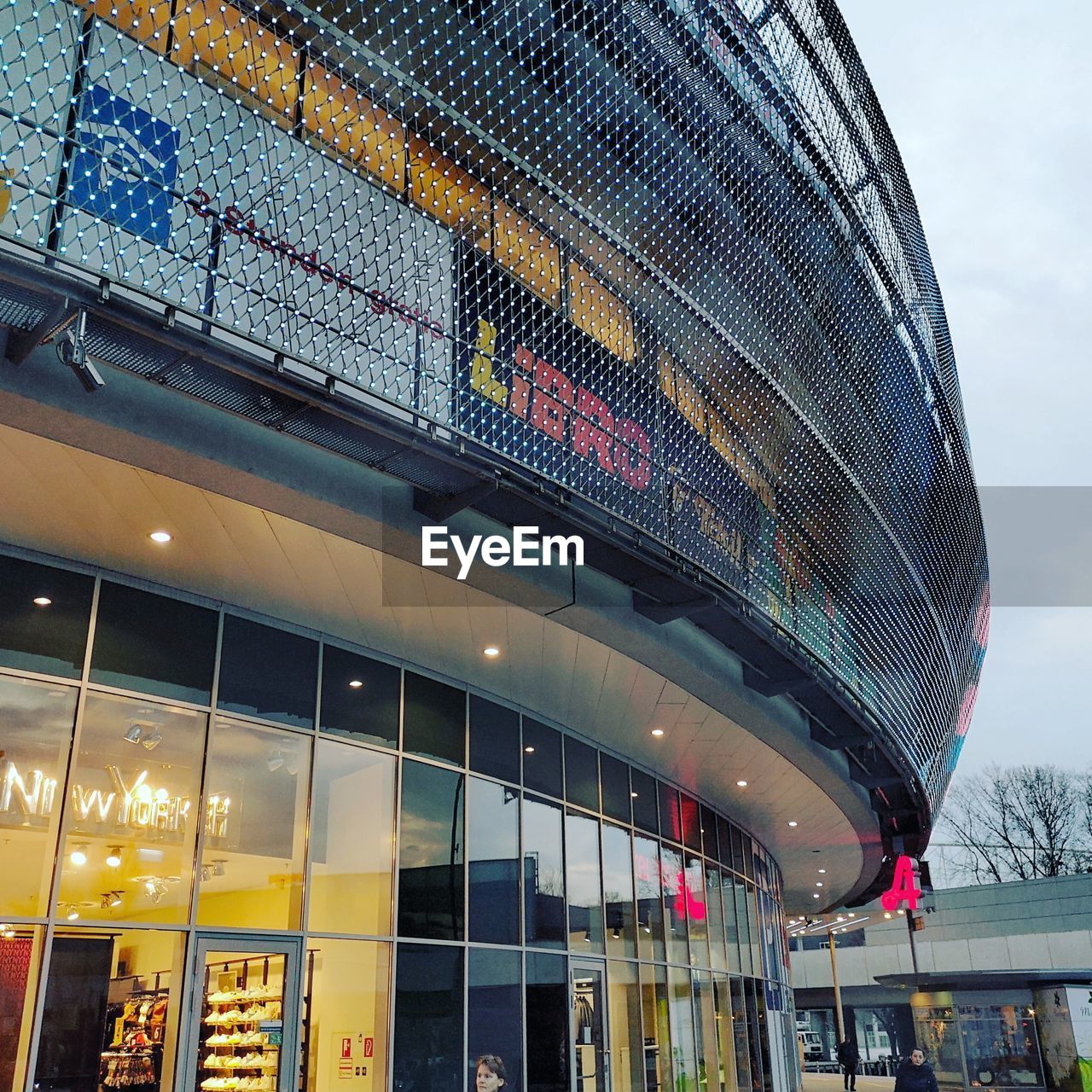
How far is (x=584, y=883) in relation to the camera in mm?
12227

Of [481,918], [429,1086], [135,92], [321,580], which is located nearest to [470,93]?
[135,92]

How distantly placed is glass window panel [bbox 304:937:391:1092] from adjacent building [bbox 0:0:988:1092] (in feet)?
0.10

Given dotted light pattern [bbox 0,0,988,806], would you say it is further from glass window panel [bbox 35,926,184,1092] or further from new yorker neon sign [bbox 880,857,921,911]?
new yorker neon sign [bbox 880,857,921,911]

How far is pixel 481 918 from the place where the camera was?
1034cm

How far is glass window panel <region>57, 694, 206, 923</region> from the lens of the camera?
24.9ft

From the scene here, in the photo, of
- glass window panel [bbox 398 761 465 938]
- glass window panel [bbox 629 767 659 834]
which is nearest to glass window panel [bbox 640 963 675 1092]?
glass window panel [bbox 629 767 659 834]

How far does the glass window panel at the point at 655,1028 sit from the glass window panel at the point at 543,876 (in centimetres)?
230

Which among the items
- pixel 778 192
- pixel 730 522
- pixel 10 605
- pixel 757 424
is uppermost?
pixel 778 192

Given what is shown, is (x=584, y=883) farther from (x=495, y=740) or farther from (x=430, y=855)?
(x=430, y=855)

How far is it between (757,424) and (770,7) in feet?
16.1

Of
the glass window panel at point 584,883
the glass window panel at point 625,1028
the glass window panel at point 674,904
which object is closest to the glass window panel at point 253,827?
the glass window panel at point 584,883

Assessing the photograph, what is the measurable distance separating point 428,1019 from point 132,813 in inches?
131

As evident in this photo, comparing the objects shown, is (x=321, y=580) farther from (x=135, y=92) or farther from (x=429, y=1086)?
(x=429, y=1086)

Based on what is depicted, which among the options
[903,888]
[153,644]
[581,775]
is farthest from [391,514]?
[903,888]
